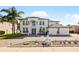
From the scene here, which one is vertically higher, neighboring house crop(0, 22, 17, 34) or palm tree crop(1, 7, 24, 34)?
palm tree crop(1, 7, 24, 34)

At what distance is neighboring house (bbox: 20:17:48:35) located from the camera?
8.09m

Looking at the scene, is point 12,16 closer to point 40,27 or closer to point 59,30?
point 40,27

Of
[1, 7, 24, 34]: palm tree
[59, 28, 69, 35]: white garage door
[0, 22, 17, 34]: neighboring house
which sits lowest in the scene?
[59, 28, 69, 35]: white garage door

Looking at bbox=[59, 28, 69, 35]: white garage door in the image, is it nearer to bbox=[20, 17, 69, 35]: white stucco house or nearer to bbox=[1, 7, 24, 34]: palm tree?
bbox=[20, 17, 69, 35]: white stucco house

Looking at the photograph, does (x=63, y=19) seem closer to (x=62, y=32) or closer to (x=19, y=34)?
(x=62, y=32)

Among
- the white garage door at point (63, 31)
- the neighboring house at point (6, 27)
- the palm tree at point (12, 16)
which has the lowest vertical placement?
the white garage door at point (63, 31)

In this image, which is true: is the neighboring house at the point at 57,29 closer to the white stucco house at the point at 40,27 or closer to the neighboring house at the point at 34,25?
the white stucco house at the point at 40,27

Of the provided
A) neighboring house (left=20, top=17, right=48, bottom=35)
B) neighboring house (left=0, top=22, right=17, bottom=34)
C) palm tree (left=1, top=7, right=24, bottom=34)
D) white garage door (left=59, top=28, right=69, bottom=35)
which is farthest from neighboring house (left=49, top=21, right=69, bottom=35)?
neighboring house (left=0, top=22, right=17, bottom=34)

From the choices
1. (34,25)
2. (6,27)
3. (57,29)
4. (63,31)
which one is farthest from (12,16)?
(63,31)

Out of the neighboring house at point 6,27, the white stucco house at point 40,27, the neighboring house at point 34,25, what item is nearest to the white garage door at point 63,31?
the white stucco house at point 40,27

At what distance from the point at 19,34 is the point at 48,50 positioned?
98cm

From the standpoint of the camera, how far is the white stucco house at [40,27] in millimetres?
8079

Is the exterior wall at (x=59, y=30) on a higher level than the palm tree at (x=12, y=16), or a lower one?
lower
